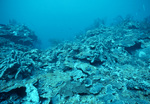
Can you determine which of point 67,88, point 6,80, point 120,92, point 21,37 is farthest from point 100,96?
point 21,37

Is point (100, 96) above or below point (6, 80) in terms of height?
below

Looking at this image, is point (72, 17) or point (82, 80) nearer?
point (82, 80)

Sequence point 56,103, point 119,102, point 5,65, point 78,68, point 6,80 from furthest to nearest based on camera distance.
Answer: point 78,68 < point 5,65 < point 6,80 < point 56,103 < point 119,102

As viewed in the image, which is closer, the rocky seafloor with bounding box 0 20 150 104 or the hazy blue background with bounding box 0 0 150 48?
the rocky seafloor with bounding box 0 20 150 104

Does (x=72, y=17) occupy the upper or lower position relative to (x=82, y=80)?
upper

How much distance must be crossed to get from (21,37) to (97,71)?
1257 cm

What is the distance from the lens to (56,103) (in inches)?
115

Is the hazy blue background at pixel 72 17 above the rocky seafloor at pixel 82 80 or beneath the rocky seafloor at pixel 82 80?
above

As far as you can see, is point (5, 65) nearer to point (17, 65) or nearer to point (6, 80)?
point (17, 65)

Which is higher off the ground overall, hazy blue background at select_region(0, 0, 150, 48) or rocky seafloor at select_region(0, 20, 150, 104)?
hazy blue background at select_region(0, 0, 150, 48)

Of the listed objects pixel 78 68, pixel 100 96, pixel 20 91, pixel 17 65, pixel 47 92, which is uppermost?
pixel 17 65

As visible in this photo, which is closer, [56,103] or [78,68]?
[56,103]

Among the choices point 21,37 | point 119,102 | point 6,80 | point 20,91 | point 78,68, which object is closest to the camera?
point 119,102

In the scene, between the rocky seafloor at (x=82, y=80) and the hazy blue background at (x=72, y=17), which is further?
the hazy blue background at (x=72, y=17)
